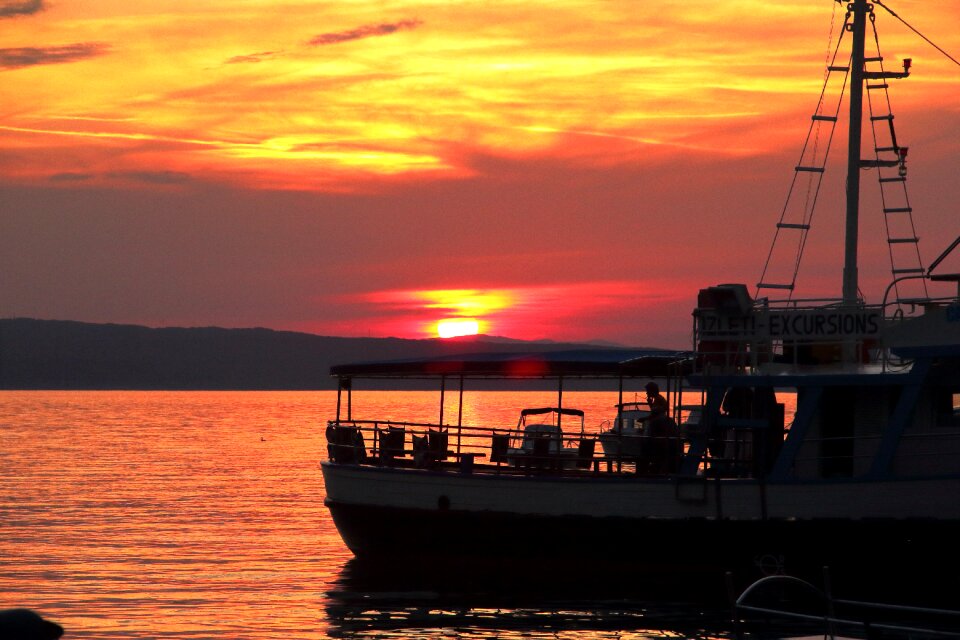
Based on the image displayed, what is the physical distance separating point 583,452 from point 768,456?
4268 mm

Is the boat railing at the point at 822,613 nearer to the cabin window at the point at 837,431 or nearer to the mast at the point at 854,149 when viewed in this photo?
the cabin window at the point at 837,431

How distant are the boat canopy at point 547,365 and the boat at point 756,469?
6 centimetres

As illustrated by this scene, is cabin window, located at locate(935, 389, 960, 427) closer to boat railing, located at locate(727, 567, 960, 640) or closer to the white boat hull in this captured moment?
the white boat hull

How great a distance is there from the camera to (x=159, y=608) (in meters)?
27.3

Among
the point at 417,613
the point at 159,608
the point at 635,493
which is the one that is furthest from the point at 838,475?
the point at 159,608

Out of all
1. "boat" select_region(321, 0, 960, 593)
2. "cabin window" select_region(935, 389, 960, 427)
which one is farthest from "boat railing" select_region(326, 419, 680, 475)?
"cabin window" select_region(935, 389, 960, 427)

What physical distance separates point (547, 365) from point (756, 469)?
4.90 m

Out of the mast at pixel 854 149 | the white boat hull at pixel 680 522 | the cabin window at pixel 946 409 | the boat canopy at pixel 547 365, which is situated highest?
the mast at pixel 854 149

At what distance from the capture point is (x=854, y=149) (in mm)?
30422

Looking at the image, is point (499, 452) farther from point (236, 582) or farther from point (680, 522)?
point (236, 582)

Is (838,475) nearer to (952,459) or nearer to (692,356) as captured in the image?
(952,459)

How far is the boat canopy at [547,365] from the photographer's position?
29219mm

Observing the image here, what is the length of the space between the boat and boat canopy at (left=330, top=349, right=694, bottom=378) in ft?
0.21

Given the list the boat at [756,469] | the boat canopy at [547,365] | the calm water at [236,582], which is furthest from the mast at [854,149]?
the calm water at [236,582]
